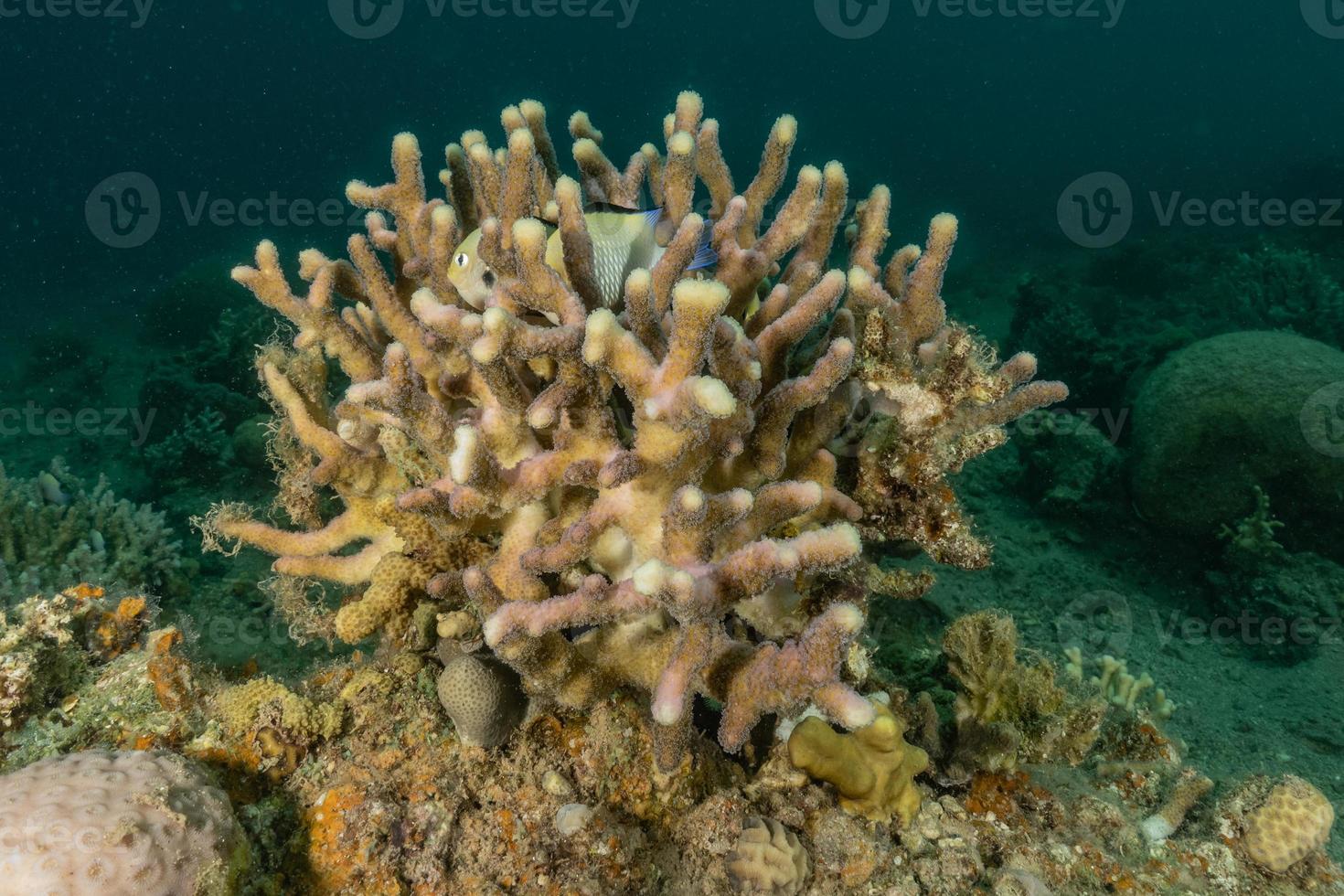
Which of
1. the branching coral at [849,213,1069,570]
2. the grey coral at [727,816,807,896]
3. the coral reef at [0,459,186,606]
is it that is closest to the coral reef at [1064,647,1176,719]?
the branching coral at [849,213,1069,570]

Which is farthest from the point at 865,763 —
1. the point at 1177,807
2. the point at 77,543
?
the point at 77,543

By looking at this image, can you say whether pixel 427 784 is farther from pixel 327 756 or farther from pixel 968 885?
pixel 968 885

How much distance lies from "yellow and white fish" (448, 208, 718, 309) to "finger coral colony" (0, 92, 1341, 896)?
2cm

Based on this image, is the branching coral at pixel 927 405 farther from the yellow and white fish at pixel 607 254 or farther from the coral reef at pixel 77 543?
the coral reef at pixel 77 543

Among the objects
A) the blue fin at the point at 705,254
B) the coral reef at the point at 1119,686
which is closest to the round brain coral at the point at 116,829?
the blue fin at the point at 705,254

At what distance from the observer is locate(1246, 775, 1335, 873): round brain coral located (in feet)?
8.32

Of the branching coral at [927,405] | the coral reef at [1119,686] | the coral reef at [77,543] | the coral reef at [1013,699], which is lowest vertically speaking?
the coral reef at [1119,686]

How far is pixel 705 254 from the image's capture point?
236cm

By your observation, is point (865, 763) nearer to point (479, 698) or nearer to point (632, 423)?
point (479, 698)

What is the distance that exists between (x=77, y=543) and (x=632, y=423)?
4650 millimetres

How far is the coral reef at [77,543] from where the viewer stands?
14.6 feet

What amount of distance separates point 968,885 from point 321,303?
297 cm

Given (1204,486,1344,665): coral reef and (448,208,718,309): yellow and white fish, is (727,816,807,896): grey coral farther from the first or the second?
(1204,486,1344,665): coral reef

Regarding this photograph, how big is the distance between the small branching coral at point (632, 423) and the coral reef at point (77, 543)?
9.40 feet
